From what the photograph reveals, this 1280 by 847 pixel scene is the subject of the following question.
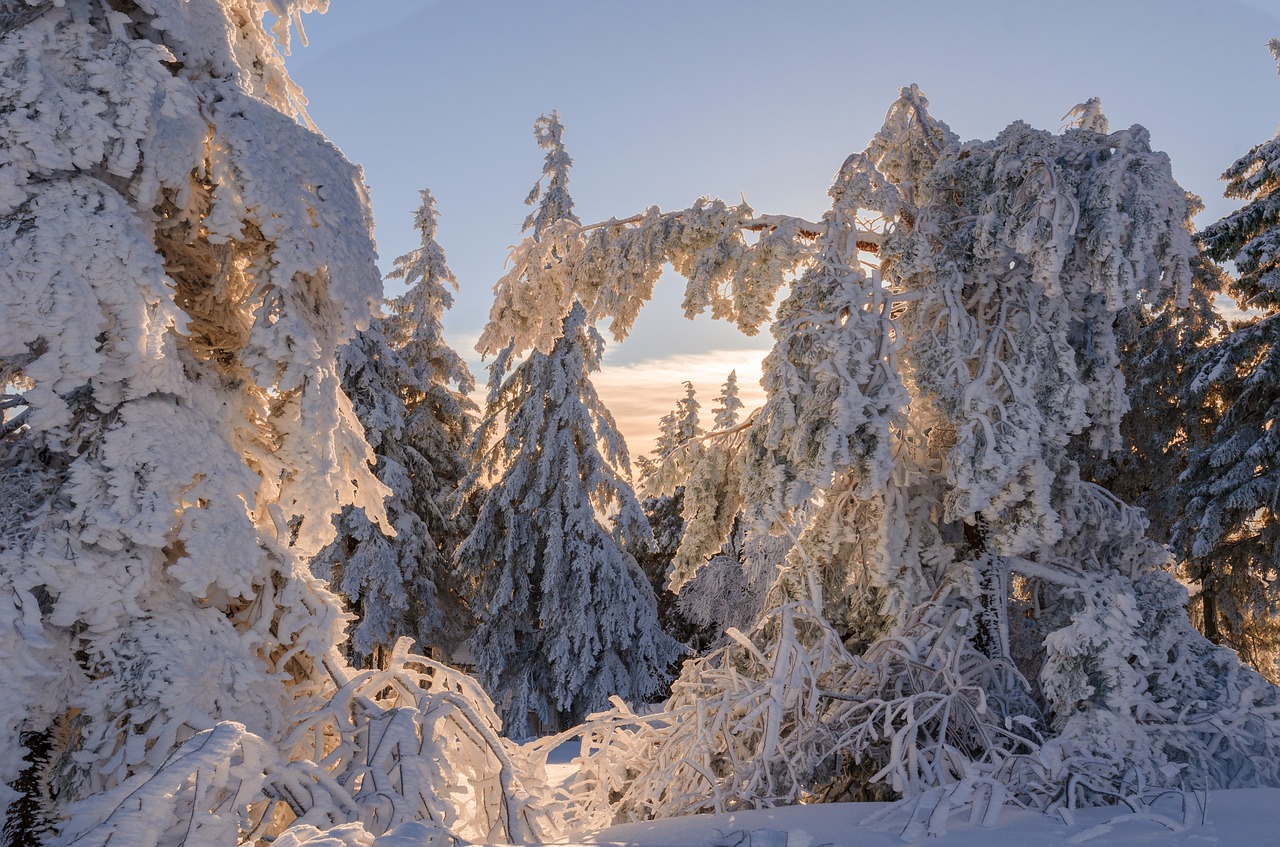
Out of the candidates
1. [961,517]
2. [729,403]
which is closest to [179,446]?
[961,517]

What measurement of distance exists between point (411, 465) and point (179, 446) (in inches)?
606

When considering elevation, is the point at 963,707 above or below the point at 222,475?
below

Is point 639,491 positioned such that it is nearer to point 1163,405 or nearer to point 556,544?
point 556,544

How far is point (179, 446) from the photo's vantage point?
3092 mm

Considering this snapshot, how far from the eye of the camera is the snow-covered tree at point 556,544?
15.8 m

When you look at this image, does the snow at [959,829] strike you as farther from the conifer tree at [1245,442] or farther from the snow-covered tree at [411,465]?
the snow-covered tree at [411,465]

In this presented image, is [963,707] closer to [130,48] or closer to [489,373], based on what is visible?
[130,48]

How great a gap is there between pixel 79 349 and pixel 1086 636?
5.31m

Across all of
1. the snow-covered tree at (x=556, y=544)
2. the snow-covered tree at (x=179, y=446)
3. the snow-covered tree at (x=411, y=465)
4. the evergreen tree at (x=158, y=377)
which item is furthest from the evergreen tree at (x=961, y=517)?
the snow-covered tree at (x=411, y=465)

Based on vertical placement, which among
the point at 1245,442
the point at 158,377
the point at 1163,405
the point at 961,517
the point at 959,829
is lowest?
the point at 959,829

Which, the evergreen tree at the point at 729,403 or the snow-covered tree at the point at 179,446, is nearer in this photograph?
the snow-covered tree at the point at 179,446

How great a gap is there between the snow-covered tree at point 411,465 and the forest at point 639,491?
9.27 meters

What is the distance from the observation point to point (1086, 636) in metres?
4.71

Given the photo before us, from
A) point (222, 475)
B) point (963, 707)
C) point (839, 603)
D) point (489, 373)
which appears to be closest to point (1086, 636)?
point (963, 707)
